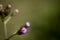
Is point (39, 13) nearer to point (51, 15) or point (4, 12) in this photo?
point (51, 15)

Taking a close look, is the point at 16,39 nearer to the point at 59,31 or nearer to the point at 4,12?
the point at 4,12

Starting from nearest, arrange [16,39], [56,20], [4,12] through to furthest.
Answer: [4,12] < [16,39] < [56,20]

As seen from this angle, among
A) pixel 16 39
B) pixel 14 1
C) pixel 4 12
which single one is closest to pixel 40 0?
pixel 14 1

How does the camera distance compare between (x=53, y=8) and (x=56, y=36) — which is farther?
(x=53, y=8)

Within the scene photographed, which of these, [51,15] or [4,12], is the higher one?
[4,12]

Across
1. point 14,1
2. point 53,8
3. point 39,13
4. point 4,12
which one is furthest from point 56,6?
point 4,12

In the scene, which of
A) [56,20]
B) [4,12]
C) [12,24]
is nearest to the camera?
[4,12]

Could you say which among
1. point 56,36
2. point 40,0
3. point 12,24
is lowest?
point 56,36
